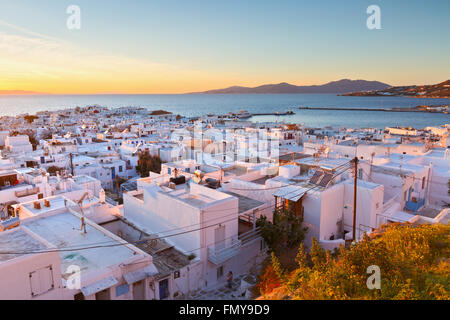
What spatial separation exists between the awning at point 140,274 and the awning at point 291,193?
18.8ft

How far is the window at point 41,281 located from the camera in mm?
7020

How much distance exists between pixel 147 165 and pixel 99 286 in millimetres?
22973

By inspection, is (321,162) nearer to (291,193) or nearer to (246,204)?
(291,193)

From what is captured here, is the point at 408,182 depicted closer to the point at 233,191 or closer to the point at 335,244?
the point at 335,244

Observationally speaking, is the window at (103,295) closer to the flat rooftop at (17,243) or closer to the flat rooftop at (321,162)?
the flat rooftop at (17,243)

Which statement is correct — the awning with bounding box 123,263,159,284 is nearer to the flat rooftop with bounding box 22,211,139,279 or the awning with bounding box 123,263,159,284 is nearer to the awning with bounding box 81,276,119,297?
the awning with bounding box 81,276,119,297

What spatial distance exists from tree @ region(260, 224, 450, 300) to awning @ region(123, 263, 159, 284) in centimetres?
378

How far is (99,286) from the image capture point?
7977 mm

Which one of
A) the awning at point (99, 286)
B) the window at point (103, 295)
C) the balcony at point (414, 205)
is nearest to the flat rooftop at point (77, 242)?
the awning at point (99, 286)

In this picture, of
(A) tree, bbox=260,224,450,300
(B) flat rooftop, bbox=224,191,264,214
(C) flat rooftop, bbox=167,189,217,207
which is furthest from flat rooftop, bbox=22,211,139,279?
(A) tree, bbox=260,224,450,300

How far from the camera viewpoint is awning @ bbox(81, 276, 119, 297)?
7.73 meters

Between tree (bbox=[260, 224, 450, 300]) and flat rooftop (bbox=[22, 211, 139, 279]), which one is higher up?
tree (bbox=[260, 224, 450, 300])

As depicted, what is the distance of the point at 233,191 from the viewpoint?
14859mm

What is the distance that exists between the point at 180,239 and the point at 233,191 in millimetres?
4533
